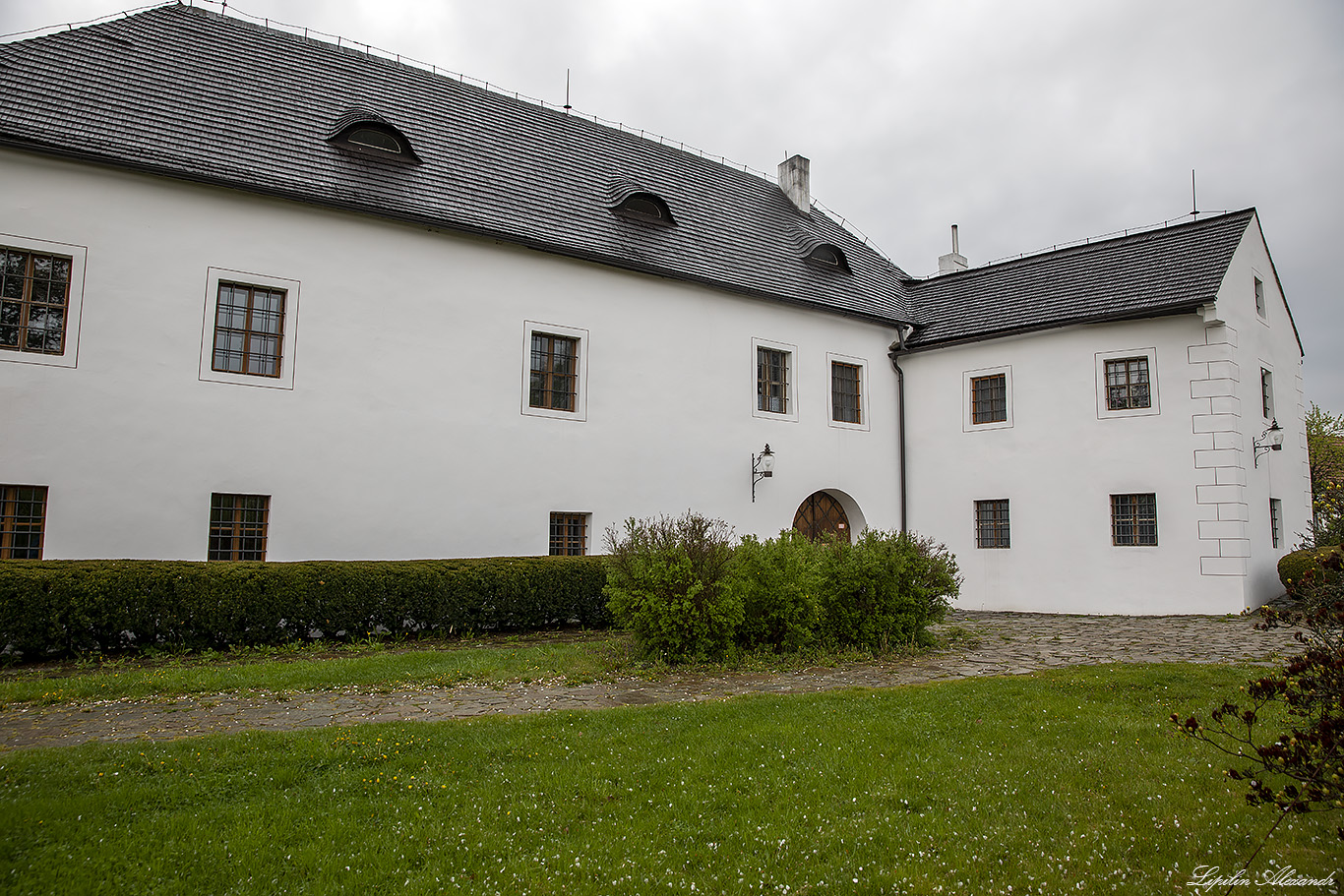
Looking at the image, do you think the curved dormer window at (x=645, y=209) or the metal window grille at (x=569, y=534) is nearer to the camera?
the metal window grille at (x=569, y=534)

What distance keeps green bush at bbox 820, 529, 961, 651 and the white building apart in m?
5.24

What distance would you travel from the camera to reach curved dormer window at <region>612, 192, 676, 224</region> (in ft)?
52.9

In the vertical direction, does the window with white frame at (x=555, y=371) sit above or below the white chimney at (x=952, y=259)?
below

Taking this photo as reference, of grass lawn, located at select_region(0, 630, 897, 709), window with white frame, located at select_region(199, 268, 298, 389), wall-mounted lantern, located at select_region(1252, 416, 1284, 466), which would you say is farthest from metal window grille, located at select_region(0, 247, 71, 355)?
wall-mounted lantern, located at select_region(1252, 416, 1284, 466)

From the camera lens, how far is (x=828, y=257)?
1922 cm

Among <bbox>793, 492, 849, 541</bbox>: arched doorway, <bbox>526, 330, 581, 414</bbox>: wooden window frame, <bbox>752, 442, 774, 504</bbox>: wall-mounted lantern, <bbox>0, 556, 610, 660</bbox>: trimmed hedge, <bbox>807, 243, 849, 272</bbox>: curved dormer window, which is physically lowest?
<bbox>0, 556, 610, 660</bbox>: trimmed hedge

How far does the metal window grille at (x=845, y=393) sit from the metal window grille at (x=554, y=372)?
6.01 metres

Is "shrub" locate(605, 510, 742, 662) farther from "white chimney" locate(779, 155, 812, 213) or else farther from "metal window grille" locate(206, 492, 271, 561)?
"white chimney" locate(779, 155, 812, 213)

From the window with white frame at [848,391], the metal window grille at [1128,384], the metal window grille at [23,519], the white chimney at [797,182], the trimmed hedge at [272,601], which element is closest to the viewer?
the trimmed hedge at [272,601]

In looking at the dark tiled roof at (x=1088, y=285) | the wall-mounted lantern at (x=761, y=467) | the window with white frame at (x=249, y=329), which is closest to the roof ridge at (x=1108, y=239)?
the dark tiled roof at (x=1088, y=285)

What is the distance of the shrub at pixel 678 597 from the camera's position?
9234 millimetres

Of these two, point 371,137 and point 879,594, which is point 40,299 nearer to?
point 371,137

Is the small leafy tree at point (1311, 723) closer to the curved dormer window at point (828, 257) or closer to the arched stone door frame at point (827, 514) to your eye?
the arched stone door frame at point (827, 514)

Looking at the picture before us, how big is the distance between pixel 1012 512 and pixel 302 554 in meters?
13.2
